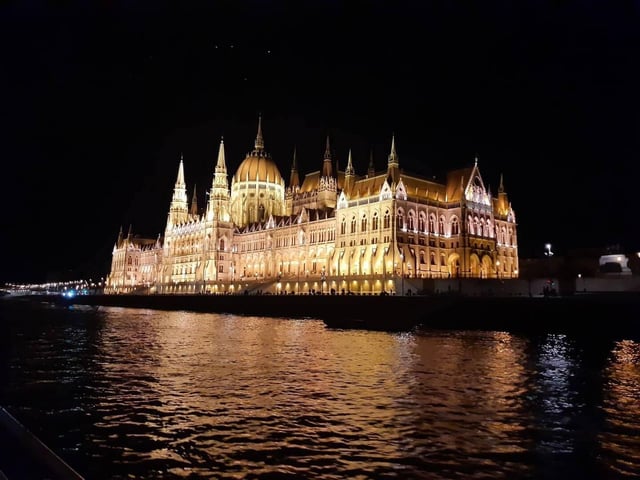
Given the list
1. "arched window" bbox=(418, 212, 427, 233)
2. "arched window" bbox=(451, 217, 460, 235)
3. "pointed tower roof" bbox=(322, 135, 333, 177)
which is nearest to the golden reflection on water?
"arched window" bbox=(418, 212, 427, 233)

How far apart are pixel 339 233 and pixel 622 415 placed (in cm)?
7304

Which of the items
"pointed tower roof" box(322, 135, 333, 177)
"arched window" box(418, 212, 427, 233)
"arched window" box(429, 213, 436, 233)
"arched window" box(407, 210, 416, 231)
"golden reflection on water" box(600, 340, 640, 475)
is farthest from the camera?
"pointed tower roof" box(322, 135, 333, 177)

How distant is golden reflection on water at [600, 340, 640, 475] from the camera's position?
418 inches

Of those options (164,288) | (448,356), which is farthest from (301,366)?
(164,288)

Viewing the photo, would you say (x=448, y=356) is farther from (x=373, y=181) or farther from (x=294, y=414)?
(x=373, y=181)

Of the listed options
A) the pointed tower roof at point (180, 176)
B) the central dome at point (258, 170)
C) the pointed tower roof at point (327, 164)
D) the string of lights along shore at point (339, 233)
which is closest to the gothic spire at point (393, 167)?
the string of lights along shore at point (339, 233)

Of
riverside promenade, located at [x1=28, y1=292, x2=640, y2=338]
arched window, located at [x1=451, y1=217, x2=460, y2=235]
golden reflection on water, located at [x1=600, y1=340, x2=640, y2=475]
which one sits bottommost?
golden reflection on water, located at [x1=600, y1=340, x2=640, y2=475]

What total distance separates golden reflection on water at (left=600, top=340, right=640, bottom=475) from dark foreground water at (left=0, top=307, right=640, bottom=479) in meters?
0.06

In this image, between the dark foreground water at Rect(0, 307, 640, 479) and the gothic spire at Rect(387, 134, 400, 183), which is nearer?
the dark foreground water at Rect(0, 307, 640, 479)

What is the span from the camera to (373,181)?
89.9 metres

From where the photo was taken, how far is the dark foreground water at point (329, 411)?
Answer: 10.1 metres

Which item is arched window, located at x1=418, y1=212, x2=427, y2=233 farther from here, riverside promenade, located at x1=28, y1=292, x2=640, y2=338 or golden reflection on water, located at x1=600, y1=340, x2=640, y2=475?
golden reflection on water, located at x1=600, y1=340, x2=640, y2=475

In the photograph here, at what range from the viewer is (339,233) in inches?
3423

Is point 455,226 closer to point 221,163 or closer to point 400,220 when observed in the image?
point 400,220
